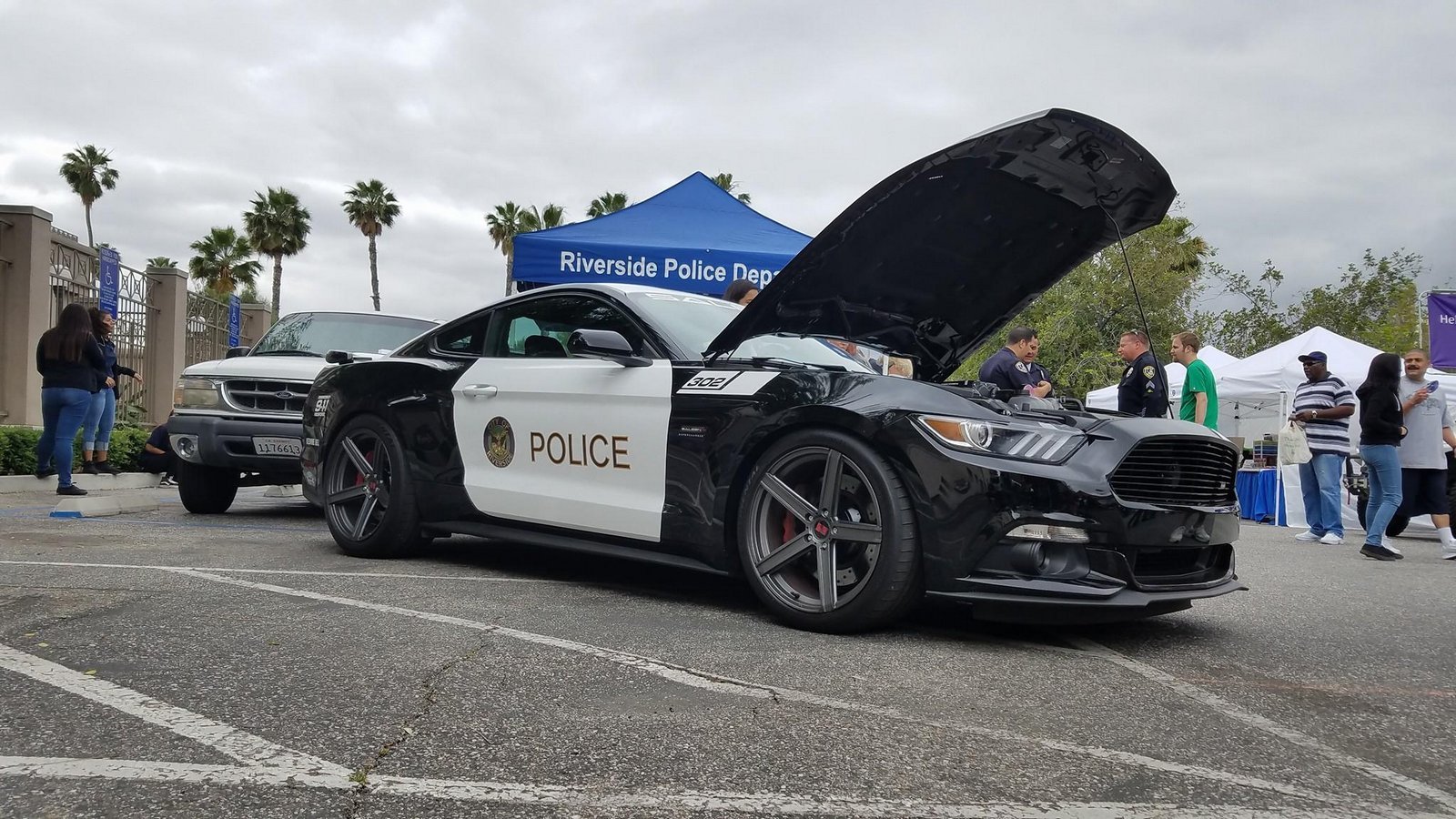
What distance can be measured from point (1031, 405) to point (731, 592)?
1620 mm

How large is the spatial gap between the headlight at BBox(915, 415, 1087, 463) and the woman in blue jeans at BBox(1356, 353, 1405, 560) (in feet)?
19.0

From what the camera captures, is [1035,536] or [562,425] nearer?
[1035,536]

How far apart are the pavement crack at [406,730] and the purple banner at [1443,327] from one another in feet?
55.1

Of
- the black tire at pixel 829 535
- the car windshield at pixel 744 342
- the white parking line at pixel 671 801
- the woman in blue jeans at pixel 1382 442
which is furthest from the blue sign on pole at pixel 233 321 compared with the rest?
the white parking line at pixel 671 801

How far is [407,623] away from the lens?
370 cm

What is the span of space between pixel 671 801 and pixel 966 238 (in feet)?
9.80

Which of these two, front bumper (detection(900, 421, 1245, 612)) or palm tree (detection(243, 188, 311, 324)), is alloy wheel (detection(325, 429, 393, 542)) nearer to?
front bumper (detection(900, 421, 1245, 612))

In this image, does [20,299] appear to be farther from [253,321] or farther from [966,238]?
[966,238]

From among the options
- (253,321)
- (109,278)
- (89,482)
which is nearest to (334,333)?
(89,482)

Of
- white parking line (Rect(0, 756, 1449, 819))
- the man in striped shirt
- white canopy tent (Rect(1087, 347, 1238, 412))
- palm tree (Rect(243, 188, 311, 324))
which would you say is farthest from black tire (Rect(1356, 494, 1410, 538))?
palm tree (Rect(243, 188, 311, 324))

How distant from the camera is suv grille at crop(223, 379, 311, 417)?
25.2 ft

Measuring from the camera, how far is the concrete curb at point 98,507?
7246mm

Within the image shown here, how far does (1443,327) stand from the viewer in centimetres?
1579

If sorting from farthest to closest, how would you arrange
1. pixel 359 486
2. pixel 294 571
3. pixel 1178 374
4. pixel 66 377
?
pixel 1178 374, pixel 66 377, pixel 359 486, pixel 294 571
